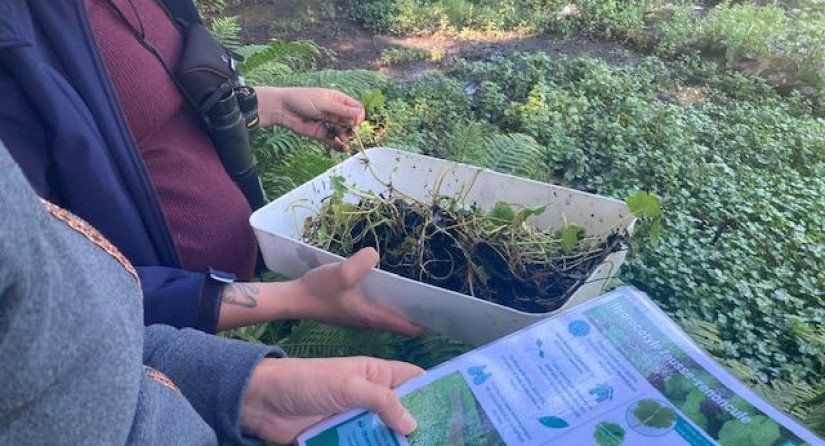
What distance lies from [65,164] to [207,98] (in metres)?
0.43

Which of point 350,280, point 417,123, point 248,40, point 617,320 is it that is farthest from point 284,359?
point 248,40

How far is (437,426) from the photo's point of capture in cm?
98

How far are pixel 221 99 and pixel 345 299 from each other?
2.03 ft

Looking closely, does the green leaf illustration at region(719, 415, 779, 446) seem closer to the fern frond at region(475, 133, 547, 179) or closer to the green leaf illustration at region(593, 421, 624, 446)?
the green leaf illustration at region(593, 421, 624, 446)

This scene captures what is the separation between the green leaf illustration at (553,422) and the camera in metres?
0.92

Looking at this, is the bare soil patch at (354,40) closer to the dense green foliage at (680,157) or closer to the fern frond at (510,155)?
the dense green foliage at (680,157)

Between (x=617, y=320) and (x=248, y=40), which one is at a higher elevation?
(x=617, y=320)

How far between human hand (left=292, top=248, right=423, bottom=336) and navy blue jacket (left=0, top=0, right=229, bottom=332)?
17cm

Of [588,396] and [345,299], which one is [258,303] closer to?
[345,299]

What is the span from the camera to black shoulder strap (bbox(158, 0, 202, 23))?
169 cm

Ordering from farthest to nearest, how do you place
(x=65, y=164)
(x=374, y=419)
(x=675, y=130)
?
(x=675, y=130) < (x=65, y=164) < (x=374, y=419)

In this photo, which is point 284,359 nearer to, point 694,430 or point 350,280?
point 350,280

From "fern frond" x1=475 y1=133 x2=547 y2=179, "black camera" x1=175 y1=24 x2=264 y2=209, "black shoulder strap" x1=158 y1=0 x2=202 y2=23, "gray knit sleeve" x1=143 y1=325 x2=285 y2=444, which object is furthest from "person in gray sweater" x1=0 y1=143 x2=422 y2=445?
"fern frond" x1=475 y1=133 x2=547 y2=179

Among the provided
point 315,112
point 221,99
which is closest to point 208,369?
point 221,99
